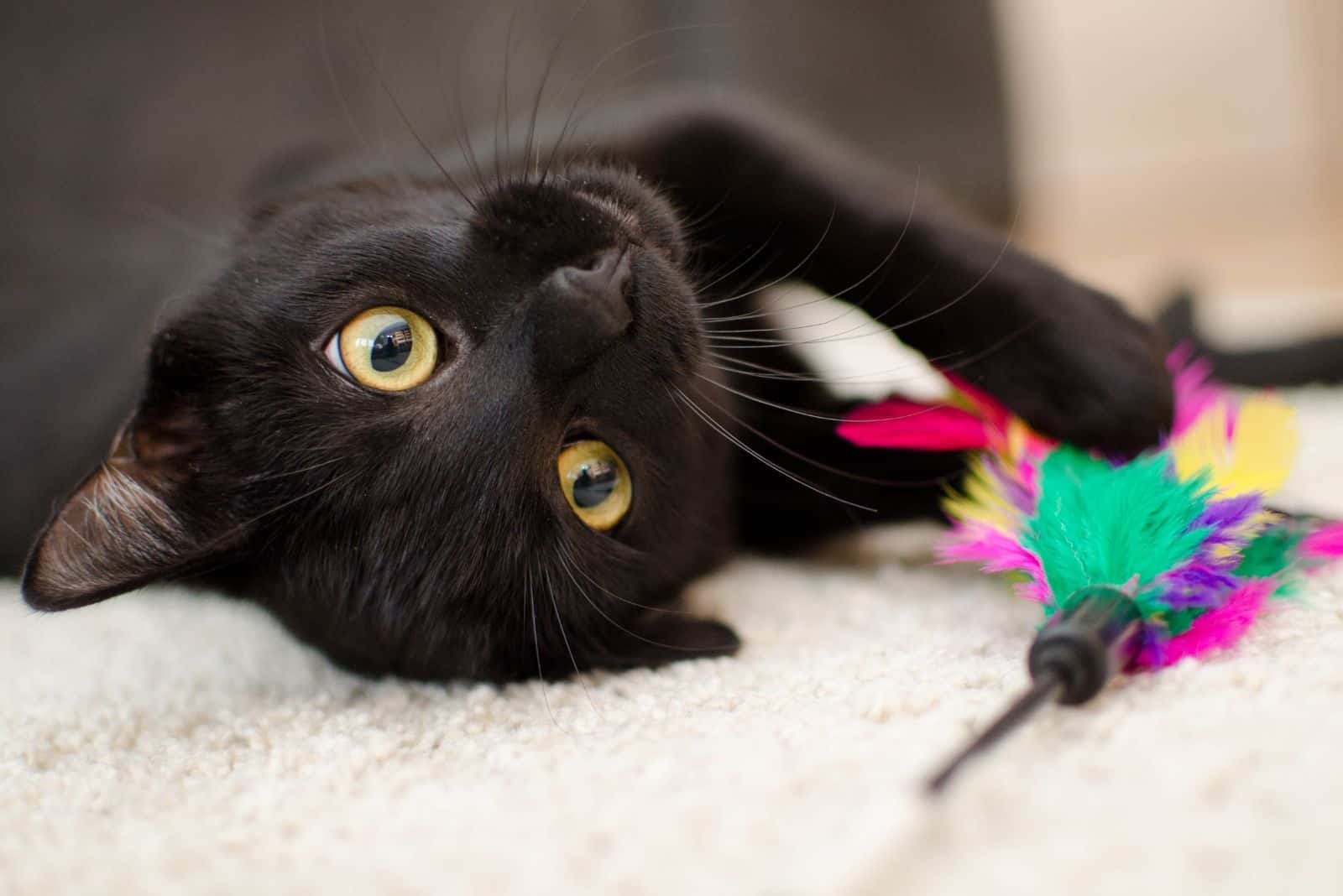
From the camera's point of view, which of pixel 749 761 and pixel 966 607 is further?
pixel 966 607

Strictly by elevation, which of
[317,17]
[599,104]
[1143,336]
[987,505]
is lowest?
[987,505]

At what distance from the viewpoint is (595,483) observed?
2.83 ft

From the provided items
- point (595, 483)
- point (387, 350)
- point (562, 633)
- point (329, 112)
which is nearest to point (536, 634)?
point (562, 633)

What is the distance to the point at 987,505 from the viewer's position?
91cm

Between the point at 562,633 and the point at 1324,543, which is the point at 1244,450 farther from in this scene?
the point at 562,633

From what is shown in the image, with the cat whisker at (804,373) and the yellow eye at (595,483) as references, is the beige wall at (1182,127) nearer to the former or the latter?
the cat whisker at (804,373)

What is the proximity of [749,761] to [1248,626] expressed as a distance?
370mm

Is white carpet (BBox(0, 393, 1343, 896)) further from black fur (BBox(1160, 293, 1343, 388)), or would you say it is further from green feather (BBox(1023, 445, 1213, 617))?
black fur (BBox(1160, 293, 1343, 388))

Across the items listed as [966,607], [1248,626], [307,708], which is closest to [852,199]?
[966,607]

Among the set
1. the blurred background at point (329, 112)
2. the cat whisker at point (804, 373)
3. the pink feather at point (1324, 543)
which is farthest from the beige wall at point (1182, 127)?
the pink feather at point (1324, 543)

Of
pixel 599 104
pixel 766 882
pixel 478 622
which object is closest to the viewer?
pixel 766 882

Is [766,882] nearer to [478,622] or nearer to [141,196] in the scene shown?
[478,622]

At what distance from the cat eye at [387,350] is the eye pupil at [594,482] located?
145 mm

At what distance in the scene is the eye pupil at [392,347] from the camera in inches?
31.3
